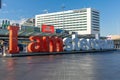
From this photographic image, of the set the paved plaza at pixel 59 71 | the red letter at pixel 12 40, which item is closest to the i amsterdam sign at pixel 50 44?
the red letter at pixel 12 40

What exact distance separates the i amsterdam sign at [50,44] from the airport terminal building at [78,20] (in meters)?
120

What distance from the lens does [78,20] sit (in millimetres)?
182250

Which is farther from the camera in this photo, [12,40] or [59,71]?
[12,40]

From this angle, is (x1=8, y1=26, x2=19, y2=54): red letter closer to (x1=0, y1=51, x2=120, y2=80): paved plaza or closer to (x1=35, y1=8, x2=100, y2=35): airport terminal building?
(x1=0, y1=51, x2=120, y2=80): paved plaza

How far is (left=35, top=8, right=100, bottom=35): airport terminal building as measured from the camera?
17712cm

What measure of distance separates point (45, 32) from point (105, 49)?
3348cm

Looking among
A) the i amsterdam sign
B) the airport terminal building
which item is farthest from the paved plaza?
the airport terminal building

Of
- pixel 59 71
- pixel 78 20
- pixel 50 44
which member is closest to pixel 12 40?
pixel 50 44

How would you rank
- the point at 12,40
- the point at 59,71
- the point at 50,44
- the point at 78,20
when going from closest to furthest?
the point at 59,71 → the point at 12,40 → the point at 50,44 → the point at 78,20

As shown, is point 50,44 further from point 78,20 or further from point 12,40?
point 78,20

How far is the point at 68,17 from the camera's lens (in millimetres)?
183875

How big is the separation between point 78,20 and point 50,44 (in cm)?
14164

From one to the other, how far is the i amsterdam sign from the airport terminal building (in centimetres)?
11962

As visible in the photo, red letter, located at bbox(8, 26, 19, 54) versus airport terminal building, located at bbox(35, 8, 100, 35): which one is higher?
airport terminal building, located at bbox(35, 8, 100, 35)
